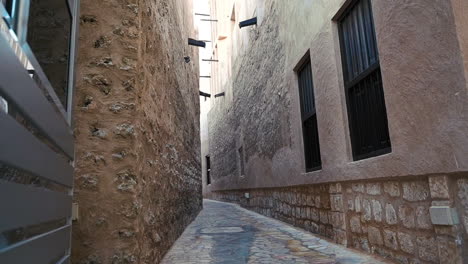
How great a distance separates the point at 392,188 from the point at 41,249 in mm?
2626

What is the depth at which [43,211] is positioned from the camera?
1.33 metres

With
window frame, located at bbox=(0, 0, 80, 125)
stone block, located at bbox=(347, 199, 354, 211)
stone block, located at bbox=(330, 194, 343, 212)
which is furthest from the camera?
stone block, located at bbox=(330, 194, 343, 212)

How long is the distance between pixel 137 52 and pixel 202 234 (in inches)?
130

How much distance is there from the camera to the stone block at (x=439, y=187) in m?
2.25

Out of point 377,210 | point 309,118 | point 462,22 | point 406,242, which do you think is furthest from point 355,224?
point 462,22

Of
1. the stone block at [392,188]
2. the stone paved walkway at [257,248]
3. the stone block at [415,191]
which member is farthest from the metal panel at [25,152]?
the stone block at [392,188]

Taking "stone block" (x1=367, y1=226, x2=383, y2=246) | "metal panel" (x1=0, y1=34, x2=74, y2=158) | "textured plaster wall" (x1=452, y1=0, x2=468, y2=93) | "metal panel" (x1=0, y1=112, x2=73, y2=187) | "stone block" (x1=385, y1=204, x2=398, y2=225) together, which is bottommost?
"stone block" (x1=367, y1=226, x2=383, y2=246)

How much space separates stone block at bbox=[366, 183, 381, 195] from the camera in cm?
313

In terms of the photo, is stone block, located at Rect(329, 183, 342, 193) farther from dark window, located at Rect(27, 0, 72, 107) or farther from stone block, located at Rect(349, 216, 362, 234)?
dark window, located at Rect(27, 0, 72, 107)

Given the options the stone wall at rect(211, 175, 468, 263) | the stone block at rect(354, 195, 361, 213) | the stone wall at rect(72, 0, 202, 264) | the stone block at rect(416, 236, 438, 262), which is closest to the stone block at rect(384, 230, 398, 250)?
the stone wall at rect(211, 175, 468, 263)

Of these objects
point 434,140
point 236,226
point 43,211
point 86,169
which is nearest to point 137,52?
point 86,169

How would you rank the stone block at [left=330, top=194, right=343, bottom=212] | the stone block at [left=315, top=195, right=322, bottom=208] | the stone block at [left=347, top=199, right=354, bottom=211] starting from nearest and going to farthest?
the stone block at [left=347, top=199, right=354, bottom=211] → the stone block at [left=330, top=194, right=343, bottom=212] → the stone block at [left=315, top=195, right=322, bottom=208]

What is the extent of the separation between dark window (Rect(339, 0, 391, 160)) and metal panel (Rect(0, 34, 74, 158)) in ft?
8.64

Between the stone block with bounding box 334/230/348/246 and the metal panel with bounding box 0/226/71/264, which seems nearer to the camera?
the metal panel with bounding box 0/226/71/264
